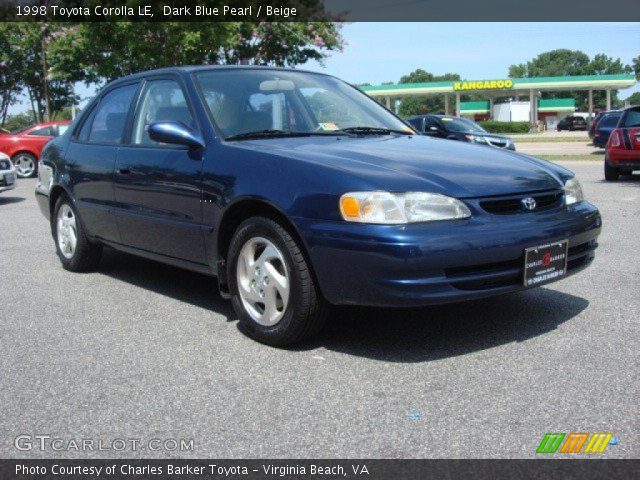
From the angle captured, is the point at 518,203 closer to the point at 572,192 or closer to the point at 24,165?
the point at 572,192

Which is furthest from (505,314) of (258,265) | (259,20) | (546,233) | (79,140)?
(259,20)

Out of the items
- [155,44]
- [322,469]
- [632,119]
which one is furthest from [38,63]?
[322,469]

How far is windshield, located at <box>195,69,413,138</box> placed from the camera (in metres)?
4.69

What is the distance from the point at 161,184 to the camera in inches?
188

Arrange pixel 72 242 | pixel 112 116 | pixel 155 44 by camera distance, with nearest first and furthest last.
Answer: pixel 112 116 < pixel 72 242 < pixel 155 44

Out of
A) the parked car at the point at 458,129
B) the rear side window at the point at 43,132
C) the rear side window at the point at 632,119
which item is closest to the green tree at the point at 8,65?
the rear side window at the point at 43,132

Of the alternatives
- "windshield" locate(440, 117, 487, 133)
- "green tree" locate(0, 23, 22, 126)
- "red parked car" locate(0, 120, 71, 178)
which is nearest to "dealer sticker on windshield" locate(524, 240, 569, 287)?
"windshield" locate(440, 117, 487, 133)

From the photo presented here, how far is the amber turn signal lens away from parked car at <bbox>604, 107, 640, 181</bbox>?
10.8 metres

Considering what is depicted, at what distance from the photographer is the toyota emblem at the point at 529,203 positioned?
393 centimetres

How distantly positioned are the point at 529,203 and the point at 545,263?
0.33 metres

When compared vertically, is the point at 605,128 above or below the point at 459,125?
below

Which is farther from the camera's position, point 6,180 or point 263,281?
point 6,180

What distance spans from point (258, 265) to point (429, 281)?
41.0 inches

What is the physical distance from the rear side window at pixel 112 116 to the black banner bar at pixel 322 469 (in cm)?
319
